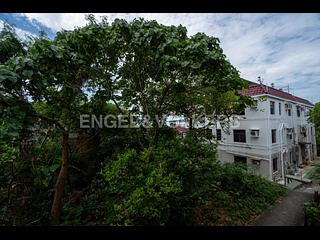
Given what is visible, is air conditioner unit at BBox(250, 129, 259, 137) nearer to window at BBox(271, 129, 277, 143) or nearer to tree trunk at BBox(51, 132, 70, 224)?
window at BBox(271, 129, 277, 143)

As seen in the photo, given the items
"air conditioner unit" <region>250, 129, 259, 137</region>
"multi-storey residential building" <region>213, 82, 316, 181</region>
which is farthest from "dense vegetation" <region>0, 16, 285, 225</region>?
"air conditioner unit" <region>250, 129, 259, 137</region>

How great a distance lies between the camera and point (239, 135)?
6.46 m

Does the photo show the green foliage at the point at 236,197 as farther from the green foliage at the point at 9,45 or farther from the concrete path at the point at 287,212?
the green foliage at the point at 9,45

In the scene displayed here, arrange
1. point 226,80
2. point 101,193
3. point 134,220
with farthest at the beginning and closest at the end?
point 101,193 → point 226,80 → point 134,220

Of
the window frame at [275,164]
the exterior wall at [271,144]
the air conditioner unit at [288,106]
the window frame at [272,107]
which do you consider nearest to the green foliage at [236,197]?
the window frame at [275,164]

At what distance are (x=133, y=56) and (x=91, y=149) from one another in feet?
6.80

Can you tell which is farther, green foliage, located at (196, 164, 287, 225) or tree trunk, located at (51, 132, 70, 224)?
green foliage, located at (196, 164, 287, 225)

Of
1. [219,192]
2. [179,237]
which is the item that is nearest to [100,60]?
[179,237]

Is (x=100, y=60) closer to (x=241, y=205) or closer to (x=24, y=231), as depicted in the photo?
(x=24, y=231)

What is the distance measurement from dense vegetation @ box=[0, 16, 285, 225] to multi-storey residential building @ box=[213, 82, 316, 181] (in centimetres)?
185

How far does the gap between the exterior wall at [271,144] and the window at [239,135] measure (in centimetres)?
13

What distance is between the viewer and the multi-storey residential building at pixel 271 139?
5.75 m

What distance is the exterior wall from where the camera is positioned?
5727 mm

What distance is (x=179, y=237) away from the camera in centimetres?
109
